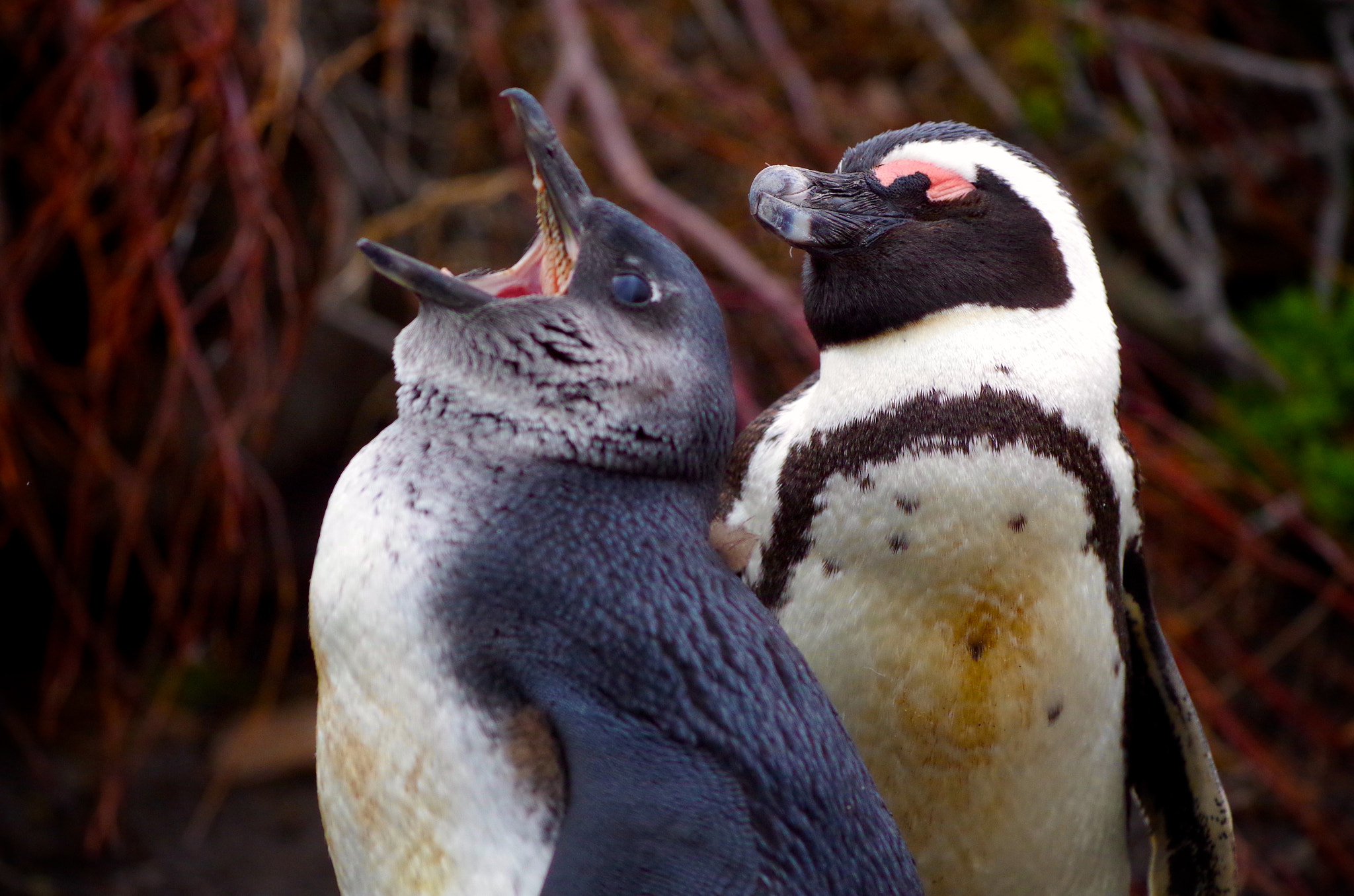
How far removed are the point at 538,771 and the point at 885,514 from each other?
0.32 m

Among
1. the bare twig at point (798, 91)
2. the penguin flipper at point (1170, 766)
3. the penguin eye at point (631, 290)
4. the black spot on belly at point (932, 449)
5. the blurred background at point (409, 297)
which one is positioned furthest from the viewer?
the bare twig at point (798, 91)

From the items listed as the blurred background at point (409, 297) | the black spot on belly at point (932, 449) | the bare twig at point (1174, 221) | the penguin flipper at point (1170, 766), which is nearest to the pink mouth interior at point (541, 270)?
the black spot on belly at point (932, 449)

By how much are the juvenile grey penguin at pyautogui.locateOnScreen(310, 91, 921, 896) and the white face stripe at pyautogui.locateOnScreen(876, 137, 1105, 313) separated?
0.87ft

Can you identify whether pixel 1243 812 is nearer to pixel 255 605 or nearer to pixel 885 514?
pixel 885 514

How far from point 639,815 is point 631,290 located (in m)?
0.30

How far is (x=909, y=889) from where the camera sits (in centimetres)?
79

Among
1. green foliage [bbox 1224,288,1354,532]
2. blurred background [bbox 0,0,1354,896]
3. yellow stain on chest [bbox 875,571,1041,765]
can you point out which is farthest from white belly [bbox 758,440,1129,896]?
green foliage [bbox 1224,288,1354,532]

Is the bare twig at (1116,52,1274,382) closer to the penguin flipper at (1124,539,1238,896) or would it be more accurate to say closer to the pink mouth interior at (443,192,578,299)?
the penguin flipper at (1124,539,1238,896)

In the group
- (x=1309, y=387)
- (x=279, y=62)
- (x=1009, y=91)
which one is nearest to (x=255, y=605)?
(x=279, y=62)

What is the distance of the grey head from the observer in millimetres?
785

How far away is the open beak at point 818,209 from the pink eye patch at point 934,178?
0.02m

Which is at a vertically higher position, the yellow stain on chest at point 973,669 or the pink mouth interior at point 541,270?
the pink mouth interior at point 541,270

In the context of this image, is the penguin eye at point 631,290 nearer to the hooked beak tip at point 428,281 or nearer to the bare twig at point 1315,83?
the hooked beak tip at point 428,281

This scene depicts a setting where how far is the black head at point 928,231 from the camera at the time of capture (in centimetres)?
96
